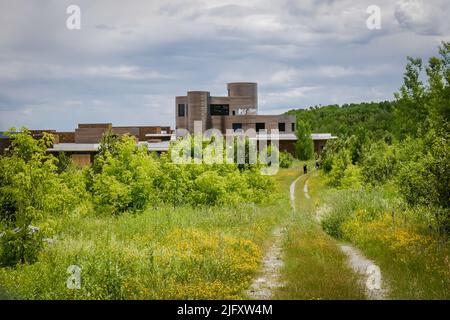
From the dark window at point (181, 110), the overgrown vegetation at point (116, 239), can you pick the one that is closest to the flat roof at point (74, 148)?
the dark window at point (181, 110)

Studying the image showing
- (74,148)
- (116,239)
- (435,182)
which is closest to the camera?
(435,182)

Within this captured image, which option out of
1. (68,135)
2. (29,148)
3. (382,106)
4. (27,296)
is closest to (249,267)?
(27,296)

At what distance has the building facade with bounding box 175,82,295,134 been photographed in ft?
264

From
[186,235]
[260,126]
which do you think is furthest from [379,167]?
[260,126]

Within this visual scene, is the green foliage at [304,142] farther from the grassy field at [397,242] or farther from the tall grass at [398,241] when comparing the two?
the tall grass at [398,241]

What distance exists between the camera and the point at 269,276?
46.1 feet

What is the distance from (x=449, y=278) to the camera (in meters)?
12.7

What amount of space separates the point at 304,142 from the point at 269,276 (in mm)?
67083

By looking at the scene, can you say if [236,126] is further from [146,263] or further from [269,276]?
[146,263]

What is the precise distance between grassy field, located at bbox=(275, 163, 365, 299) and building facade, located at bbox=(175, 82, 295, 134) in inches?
2330

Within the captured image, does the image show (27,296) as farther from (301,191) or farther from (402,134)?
(402,134)

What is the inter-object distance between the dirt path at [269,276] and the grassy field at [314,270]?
201 millimetres

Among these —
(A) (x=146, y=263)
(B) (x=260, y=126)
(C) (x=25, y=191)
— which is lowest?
(A) (x=146, y=263)

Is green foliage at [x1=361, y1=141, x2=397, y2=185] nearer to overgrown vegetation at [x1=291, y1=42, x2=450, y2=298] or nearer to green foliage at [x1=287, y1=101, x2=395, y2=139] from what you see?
overgrown vegetation at [x1=291, y1=42, x2=450, y2=298]
